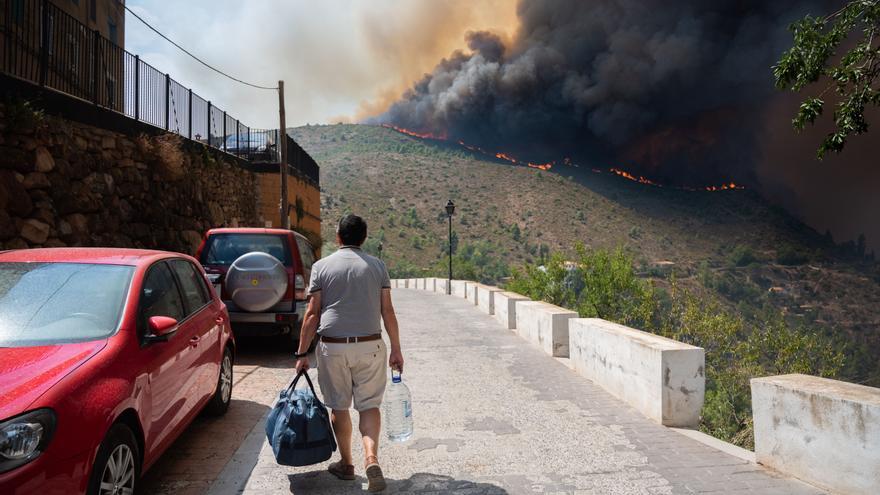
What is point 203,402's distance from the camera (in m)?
4.82

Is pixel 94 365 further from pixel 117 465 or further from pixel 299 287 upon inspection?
pixel 299 287

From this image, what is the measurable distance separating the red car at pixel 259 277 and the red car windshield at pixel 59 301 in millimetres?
4083

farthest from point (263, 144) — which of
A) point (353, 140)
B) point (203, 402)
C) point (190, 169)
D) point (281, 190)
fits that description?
point (353, 140)

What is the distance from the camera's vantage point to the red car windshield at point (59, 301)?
3.35 m

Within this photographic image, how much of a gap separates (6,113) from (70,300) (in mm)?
6109

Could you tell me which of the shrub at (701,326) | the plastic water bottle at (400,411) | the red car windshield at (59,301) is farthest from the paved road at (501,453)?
the shrub at (701,326)

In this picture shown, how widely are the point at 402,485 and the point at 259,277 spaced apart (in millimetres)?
4955

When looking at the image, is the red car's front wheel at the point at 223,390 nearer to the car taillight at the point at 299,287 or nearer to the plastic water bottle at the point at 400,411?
the plastic water bottle at the point at 400,411

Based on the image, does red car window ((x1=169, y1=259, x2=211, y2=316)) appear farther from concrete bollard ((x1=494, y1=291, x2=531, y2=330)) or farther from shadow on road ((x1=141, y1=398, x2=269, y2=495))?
concrete bollard ((x1=494, y1=291, x2=531, y2=330))

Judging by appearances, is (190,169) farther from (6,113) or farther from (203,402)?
(203,402)

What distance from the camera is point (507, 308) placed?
44.5 ft

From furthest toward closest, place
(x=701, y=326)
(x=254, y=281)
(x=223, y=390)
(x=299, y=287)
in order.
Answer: (x=701, y=326) < (x=299, y=287) < (x=254, y=281) < (x=223, y=390)

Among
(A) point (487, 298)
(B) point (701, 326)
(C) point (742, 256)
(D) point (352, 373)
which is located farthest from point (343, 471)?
(C) point (742, 256)

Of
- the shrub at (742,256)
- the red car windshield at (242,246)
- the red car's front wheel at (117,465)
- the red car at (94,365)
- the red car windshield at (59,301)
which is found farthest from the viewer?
the shrub at (742,256)
